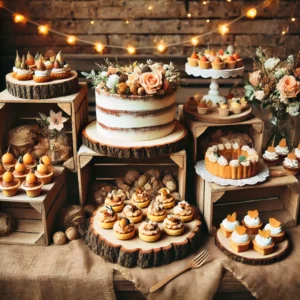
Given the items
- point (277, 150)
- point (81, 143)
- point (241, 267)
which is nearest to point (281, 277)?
point (241, 267)

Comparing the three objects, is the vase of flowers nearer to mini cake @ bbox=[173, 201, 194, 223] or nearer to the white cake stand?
the white cake stand

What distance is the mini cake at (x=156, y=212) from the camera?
8.85 ft

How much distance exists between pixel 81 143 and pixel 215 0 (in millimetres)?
2121

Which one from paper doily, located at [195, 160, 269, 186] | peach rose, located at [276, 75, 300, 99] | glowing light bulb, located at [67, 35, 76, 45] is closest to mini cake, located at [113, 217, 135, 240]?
paper doily, located at [195, 160, 269, 186]

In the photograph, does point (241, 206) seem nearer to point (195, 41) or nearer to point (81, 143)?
point (81, 143)

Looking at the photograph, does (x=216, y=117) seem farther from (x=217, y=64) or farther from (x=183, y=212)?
(x=183, y=212)

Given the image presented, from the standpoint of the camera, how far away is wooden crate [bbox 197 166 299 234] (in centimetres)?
287

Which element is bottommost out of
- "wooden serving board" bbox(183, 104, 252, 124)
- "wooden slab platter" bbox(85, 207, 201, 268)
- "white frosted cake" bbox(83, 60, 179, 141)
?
"wooden slab platter" bbox(85, 207, 201, 268)

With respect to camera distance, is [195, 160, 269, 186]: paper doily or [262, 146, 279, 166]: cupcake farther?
[262, 146, 279, 166]: cupcake

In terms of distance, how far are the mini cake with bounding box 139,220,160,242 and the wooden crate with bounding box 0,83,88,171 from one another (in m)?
0.72

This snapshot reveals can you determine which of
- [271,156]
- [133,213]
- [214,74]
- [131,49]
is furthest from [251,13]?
[133,213]

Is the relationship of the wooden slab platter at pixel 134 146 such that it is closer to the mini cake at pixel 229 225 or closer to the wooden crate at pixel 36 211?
the wooden crate at pixel 36 211

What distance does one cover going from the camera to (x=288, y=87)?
114 inches

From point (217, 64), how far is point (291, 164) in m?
0.77
